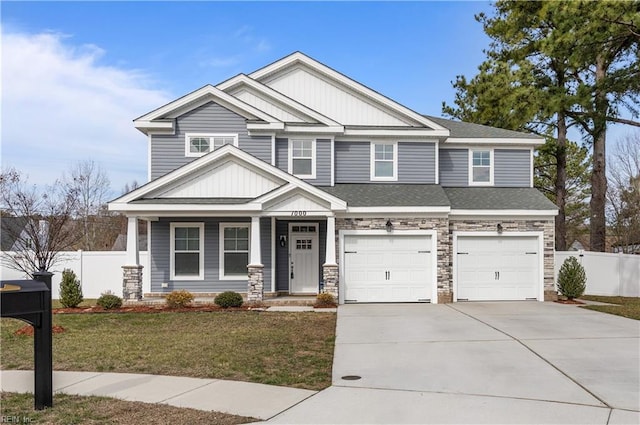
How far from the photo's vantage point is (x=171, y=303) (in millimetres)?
15578

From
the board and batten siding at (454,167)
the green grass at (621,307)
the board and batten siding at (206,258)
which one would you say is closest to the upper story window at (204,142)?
the board and batten siding at (206,258)

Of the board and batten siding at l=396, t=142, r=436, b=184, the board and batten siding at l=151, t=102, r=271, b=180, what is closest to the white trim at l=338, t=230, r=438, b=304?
the board and batten siding at l=396, t=142, r=436, b=184

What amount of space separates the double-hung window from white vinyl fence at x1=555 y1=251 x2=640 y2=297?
12.4 meters

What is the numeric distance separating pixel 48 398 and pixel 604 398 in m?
6.57

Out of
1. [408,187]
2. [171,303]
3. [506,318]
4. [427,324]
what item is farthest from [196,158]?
[506,318]

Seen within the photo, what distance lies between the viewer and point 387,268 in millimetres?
17203

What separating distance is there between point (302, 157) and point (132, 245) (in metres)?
6.41

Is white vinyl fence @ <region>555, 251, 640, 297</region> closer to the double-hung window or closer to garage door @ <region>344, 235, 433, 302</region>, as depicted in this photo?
garage door @ <region>344, 235, 433, 302</region>

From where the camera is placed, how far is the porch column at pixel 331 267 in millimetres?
16281

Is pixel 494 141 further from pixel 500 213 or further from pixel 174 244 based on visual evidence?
pixel 174 244

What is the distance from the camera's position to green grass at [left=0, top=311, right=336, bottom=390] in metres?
8.02

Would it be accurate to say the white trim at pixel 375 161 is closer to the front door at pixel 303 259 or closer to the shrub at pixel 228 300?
the front door at pixel 303 259

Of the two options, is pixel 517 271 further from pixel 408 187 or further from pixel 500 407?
pixel 500 407

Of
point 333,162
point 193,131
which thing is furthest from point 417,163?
point 193,131
